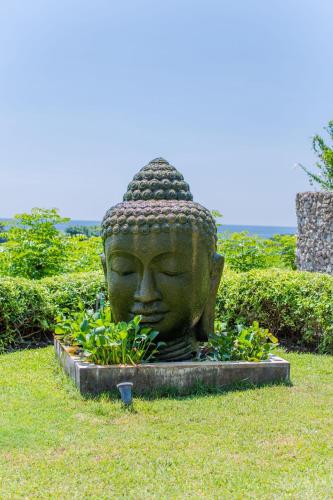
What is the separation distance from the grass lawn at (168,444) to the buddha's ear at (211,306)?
903 millimetres

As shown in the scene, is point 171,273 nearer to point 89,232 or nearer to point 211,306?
point 211,306

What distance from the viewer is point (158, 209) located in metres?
5.79

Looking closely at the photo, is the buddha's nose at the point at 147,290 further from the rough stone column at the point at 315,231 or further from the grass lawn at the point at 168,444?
the rough stone column at the point at 315,231

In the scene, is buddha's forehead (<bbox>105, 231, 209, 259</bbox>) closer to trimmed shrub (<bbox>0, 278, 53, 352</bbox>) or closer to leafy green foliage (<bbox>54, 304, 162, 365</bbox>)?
leafy green foliage (<bbox>54, 304, 162, 365</bbox>)

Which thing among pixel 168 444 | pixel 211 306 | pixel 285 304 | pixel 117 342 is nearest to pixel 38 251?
pixel 285 304

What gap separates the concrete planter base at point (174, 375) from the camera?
543 cm

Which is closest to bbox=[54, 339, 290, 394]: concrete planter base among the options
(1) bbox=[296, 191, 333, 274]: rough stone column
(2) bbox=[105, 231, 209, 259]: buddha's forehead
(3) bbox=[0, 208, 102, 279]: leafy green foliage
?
(2) bbox=[105, 231, 209, 259]: buddha's forehead

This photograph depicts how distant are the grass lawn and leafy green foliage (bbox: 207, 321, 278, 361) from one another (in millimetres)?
418

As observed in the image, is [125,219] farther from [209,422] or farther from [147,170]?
[209,422]

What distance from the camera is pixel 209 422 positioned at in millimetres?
4773

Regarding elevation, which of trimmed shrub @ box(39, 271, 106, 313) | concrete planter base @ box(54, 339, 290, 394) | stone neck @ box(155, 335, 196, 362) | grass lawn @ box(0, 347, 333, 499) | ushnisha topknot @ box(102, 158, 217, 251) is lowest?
grass lawn @ box(0, 347, 333, 499)

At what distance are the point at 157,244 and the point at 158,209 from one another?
1.08ft

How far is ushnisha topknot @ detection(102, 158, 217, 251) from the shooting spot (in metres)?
5.73

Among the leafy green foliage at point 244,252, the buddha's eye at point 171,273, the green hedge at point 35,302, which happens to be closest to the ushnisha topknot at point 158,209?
the buddha's eye at point 171,273
